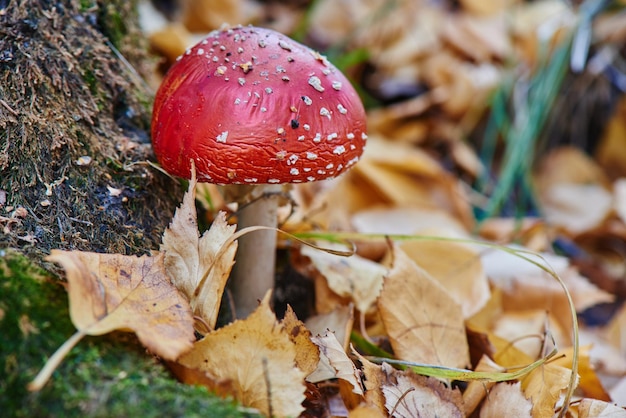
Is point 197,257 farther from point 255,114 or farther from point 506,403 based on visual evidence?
point 506,403

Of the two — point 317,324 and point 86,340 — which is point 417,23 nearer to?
point 317,324

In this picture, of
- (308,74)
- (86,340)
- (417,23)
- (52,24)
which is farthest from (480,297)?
(417,23)

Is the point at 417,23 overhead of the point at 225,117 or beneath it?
beneath

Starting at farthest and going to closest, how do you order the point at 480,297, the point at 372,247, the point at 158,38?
the point at 158,38
the point at 372,247
the point at 480,297

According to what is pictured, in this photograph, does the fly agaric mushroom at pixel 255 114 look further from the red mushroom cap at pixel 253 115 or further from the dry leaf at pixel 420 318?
the dry leaf at pixel 420 318

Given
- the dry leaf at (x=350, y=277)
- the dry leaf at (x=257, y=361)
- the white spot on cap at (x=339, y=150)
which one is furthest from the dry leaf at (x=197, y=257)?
the dry leaf at (x=350, y=277)

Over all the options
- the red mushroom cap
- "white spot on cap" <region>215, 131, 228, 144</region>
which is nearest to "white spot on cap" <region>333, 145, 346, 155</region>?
the red mushroom cap

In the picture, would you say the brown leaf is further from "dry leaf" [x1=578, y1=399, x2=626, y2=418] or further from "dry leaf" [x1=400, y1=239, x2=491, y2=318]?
"dry leaf" [x1=400, y1=239, x2=491, y2=318]

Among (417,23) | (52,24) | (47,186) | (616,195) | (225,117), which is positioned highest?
(52,24)

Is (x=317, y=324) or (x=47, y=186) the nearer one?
(x=47, y=186)
